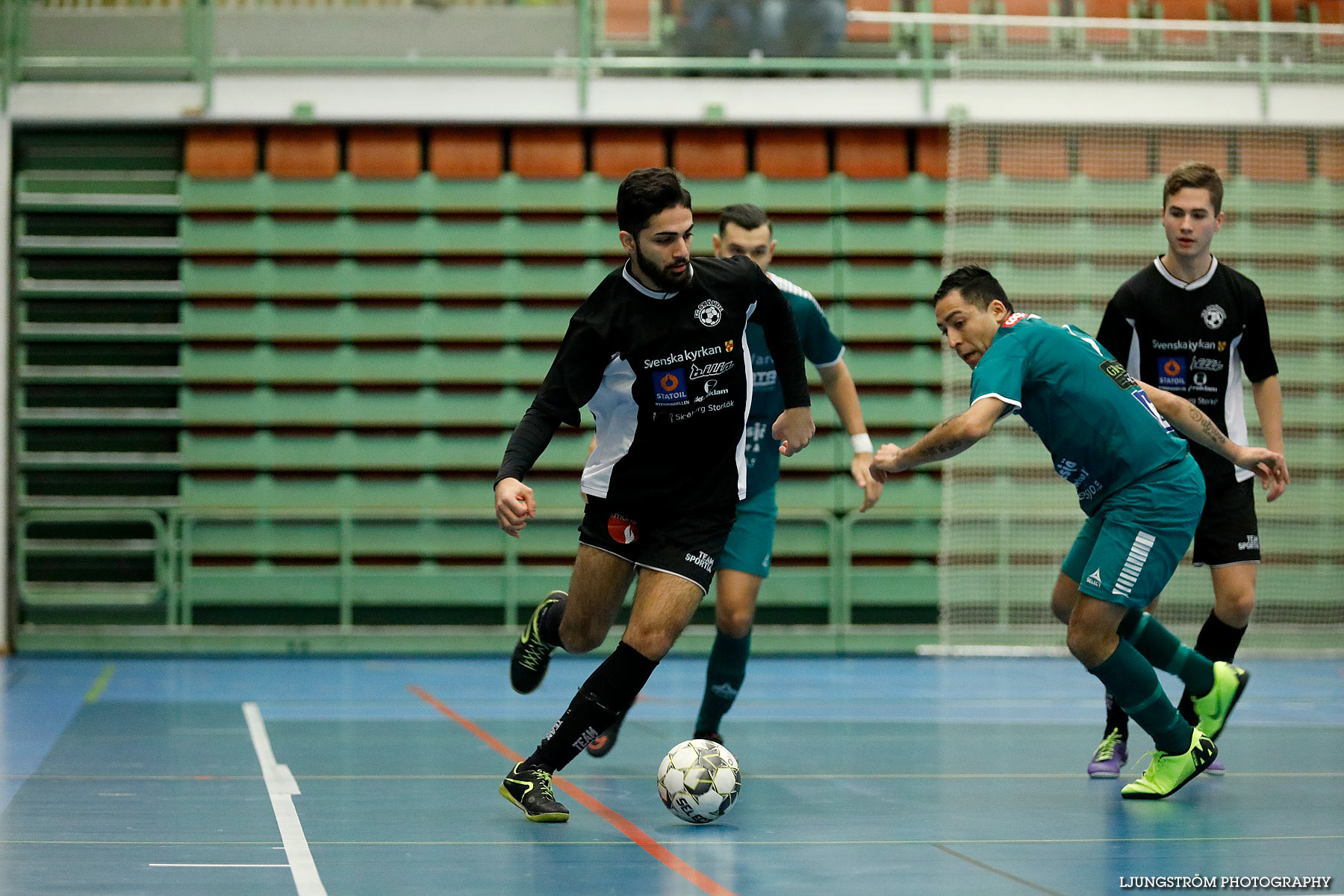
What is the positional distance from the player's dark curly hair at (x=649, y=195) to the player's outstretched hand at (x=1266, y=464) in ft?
7.56

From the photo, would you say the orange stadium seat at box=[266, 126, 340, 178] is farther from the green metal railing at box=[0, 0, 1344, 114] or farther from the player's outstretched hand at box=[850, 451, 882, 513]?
the player's outstretched hand at box=[850, 451, 882, 513]

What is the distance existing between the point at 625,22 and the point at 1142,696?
28.1ft

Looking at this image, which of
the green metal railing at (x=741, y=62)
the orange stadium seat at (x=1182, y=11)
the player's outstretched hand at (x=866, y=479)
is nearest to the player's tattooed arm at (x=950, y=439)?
the player's outstretched hand at (x=866, y=479)

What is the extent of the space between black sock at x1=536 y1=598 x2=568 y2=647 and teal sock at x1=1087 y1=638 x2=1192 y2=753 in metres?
1.88

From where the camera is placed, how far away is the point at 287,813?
16.0ft

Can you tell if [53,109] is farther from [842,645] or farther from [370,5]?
[842,645]

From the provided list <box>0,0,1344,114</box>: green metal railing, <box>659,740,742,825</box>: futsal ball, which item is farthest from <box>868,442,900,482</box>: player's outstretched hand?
<box>0,0,1344,114</box>: green metal railing

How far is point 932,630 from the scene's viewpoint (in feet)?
40.0

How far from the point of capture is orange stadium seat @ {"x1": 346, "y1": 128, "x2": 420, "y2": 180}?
1223 cm

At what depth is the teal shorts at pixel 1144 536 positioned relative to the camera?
4980 mm

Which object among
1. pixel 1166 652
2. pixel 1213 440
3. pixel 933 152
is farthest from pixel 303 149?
pixel 1166 652

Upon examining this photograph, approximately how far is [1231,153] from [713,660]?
853 centimetres

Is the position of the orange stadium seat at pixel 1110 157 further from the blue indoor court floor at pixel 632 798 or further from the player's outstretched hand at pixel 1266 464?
the player's outstretched hand at pixel 1266 464

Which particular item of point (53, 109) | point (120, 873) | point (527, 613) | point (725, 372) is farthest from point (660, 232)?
point (53, 109)
